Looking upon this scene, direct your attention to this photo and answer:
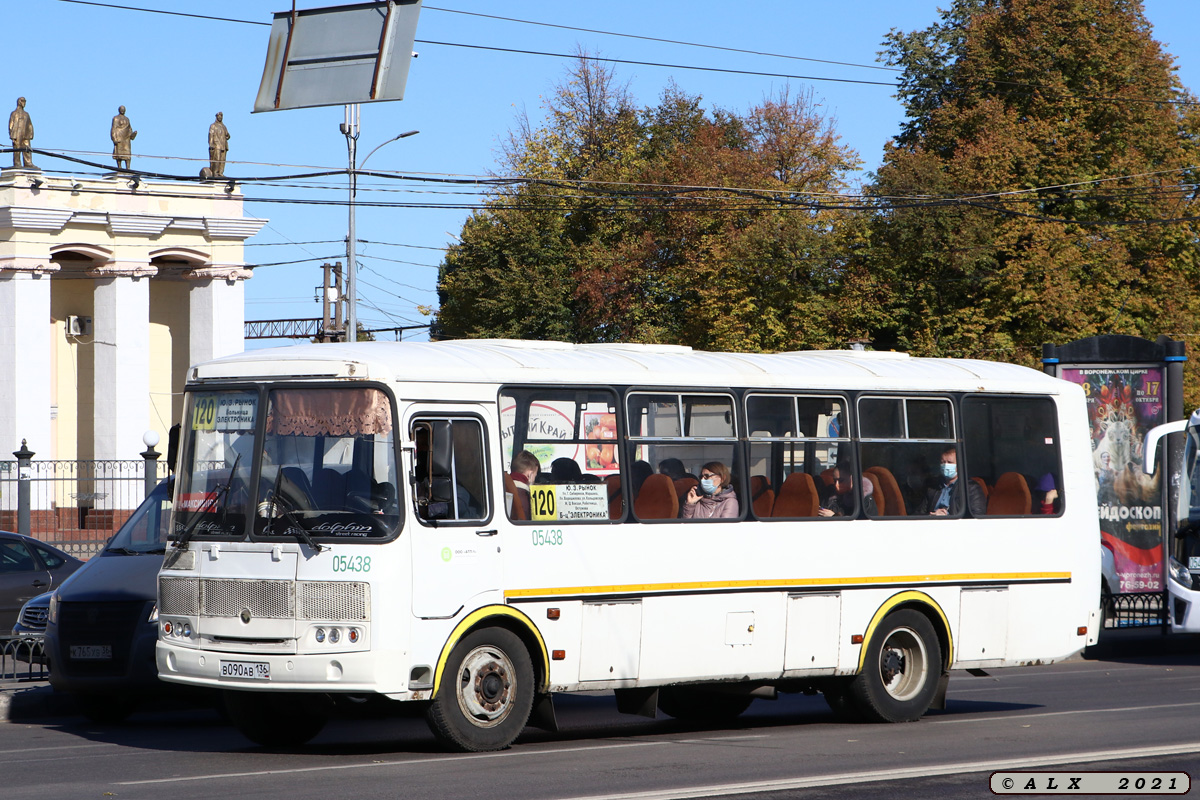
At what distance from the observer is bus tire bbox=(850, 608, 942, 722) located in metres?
13.3

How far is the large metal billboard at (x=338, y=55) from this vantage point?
19.2 meters

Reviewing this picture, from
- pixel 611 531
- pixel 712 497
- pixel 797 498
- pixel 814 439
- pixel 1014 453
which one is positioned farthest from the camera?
pixel 1014 453

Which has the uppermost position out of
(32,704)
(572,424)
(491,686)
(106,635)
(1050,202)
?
(1050,202)

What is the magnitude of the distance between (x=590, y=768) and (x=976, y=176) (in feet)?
116

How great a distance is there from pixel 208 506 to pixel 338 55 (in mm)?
9462

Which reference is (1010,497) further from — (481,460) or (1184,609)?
(1184,609)

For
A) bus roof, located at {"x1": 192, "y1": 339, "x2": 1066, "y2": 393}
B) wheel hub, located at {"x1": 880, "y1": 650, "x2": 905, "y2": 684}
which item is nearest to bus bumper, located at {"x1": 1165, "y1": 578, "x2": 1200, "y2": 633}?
bus roof, located at {"x1": 192, "y1": 339, "x2": 1066, "y2": 393}

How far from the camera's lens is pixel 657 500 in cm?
1239

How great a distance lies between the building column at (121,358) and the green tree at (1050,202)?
22.0m

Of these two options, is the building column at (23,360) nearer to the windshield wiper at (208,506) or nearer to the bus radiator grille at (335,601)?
the windshield wiper at (208,506)

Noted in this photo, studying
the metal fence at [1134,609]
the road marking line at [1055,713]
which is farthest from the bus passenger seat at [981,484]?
the metal fence at [1134,609]

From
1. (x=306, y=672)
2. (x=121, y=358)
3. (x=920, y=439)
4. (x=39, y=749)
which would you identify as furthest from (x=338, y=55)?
(x=121, y=358)

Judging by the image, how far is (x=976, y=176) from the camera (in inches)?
1706

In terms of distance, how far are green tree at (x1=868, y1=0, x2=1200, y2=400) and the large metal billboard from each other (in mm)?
24466
